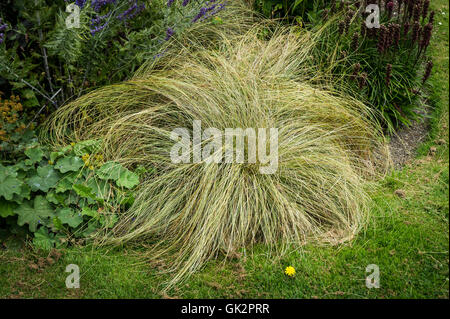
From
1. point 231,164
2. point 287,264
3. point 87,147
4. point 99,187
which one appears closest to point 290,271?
point 287,264

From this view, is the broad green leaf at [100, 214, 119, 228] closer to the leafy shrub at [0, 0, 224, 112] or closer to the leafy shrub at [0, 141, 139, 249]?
the leafy shrub at [0, 141, 139, 249]

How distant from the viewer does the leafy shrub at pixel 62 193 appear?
2902mm

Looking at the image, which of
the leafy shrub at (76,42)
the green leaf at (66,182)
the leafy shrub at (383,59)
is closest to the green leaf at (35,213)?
the green leaf at (66,182)

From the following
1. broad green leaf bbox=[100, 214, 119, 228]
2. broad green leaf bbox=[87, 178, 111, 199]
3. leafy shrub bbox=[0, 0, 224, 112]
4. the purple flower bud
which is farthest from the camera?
the purple flower bud

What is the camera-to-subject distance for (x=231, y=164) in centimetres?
316

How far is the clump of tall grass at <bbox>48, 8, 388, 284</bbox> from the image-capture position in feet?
9.85

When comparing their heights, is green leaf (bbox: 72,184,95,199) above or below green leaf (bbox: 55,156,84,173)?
below

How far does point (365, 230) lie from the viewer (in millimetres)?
2990

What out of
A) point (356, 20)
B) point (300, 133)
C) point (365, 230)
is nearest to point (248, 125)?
point (300, 133)

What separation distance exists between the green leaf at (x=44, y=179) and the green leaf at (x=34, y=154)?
73 millimetres

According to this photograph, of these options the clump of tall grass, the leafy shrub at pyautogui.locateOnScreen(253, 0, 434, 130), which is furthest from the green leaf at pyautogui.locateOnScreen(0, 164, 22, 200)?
the leafy shrub at pyautogui.locateOnScreen(253, 0, 434, 130)

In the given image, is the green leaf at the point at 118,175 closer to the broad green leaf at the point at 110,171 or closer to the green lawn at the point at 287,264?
the broad green leaf at the point at 110,171
